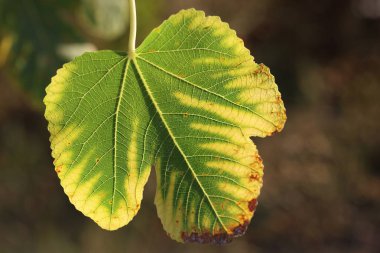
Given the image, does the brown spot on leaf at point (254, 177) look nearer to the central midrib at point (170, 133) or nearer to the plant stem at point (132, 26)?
the central midrib at point (170, 133)

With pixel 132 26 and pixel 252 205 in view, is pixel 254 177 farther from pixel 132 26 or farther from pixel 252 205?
pixel 132 26

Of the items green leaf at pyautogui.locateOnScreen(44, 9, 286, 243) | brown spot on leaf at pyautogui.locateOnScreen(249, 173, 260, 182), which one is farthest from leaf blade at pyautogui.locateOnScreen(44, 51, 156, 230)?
brown spot on leaf at pyautogui.locateOnScreen(249, 173, 260, 182)

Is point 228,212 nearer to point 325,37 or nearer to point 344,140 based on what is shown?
point 344,140

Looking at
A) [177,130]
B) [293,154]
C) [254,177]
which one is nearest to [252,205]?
[254,177]

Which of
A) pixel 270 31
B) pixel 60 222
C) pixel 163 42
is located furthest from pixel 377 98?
pixel 163 42

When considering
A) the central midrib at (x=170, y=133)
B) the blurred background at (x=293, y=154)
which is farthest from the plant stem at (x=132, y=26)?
the blurred background at (x=293, y=154)

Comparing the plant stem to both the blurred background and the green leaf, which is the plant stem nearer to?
the green leaf
